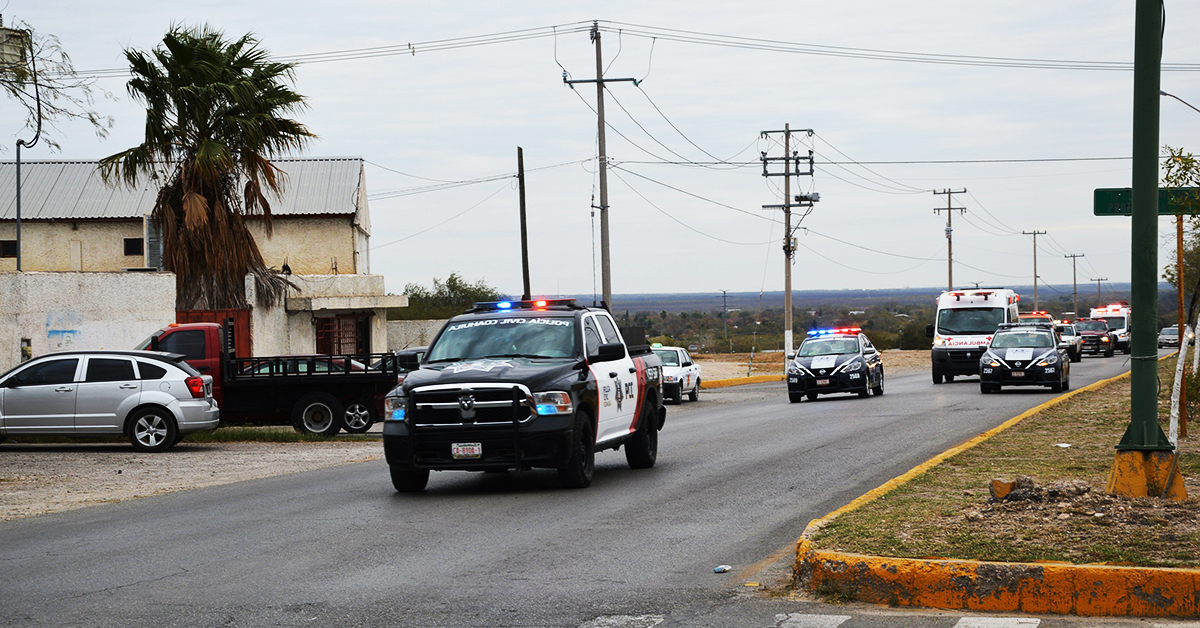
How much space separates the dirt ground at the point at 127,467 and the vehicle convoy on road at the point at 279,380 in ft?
3.47

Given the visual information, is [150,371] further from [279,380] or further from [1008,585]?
[1008,585]

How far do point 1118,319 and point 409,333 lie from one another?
40926mm

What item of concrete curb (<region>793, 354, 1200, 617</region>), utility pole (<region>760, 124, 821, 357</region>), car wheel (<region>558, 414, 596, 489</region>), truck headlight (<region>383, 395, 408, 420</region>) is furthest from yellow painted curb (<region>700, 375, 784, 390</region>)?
concrete curb (<region>793, 354, 1200, 617</region>)

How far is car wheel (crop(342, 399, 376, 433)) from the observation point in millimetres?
22812

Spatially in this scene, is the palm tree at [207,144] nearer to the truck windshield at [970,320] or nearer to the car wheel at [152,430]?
the car wheel at [152,430]

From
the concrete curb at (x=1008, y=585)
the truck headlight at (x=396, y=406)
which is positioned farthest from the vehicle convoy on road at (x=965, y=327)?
the concrete curb at (x=1008, y=585)

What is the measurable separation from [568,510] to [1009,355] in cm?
2092

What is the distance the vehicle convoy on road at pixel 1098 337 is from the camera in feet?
213

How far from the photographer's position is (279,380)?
22.3 m

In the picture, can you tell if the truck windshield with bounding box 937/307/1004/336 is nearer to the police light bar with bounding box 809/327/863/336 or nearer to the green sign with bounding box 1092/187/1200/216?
the police light bar with bounding box 809/327/863/336

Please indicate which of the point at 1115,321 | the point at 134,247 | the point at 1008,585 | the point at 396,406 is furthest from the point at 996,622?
the point at 1115,321

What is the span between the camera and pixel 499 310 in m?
14.3

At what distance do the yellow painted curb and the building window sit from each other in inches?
793

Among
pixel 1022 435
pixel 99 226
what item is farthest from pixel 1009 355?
pixel 99 226
